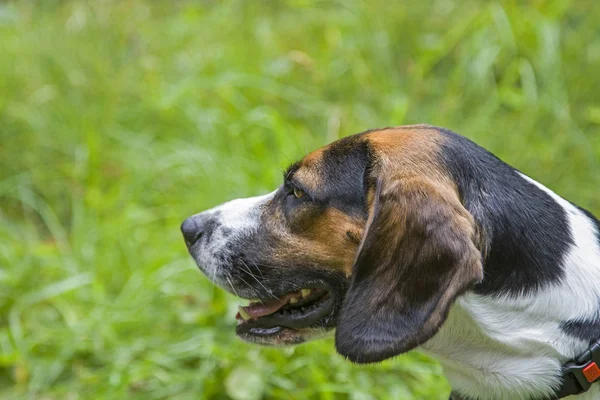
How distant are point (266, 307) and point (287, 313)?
4.4 inches

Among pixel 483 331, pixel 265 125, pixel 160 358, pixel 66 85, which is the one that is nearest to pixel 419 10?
pixel 265 125

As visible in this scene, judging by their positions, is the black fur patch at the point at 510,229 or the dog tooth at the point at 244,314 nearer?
the black fur patch at the point at 510,229

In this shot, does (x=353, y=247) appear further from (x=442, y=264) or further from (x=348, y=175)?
(x=442, y=264)

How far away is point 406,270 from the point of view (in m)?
2.08

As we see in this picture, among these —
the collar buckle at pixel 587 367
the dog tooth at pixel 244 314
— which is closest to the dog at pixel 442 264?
the collar buckle at pixel 587 367

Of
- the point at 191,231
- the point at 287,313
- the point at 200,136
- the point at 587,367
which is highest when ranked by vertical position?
the point at 587,367

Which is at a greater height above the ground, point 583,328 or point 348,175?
point 348,175

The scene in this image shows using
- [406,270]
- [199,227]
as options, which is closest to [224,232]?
[199,227]

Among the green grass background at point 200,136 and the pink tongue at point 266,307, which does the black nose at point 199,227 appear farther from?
the green grass background at point 200,136

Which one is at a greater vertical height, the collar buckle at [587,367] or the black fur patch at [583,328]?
the black fur patch at [583,328]

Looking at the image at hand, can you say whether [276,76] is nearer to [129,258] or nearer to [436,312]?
[129,258]

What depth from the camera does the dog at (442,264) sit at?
6.79 ft

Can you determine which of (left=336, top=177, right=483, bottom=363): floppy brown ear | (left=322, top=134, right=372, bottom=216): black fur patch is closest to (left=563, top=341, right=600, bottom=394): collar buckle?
(left=336, top=177, right=483, bottom=363): floppy brown ear

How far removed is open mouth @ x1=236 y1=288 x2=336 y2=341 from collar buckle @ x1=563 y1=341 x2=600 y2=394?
80 cm
